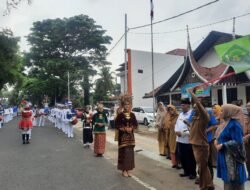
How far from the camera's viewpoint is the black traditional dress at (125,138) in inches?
336

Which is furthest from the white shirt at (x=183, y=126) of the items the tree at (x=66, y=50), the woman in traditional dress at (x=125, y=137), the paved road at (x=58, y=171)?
the tree at (x=66, y=50)

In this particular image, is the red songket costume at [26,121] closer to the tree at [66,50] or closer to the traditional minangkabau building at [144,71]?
the traditional minangkabau building at [144,71]

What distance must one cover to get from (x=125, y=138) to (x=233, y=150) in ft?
12.8

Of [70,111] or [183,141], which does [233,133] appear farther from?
[70,111]

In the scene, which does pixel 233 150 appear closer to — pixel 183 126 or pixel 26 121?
pixel 183 126

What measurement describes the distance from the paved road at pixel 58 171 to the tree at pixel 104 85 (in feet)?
138

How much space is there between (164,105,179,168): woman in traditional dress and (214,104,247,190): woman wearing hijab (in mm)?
4246

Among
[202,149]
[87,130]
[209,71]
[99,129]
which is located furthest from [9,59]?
[202,149]

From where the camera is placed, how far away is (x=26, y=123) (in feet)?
49.5

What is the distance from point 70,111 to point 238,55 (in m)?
10.1

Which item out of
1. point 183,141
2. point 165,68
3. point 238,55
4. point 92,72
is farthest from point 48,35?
point 183,141

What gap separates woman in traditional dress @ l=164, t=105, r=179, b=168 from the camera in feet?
31.1

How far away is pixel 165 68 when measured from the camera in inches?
1431

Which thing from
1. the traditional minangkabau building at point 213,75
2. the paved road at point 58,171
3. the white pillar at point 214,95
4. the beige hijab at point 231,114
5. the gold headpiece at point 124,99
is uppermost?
the traditional minangkabau building at point 213,75
